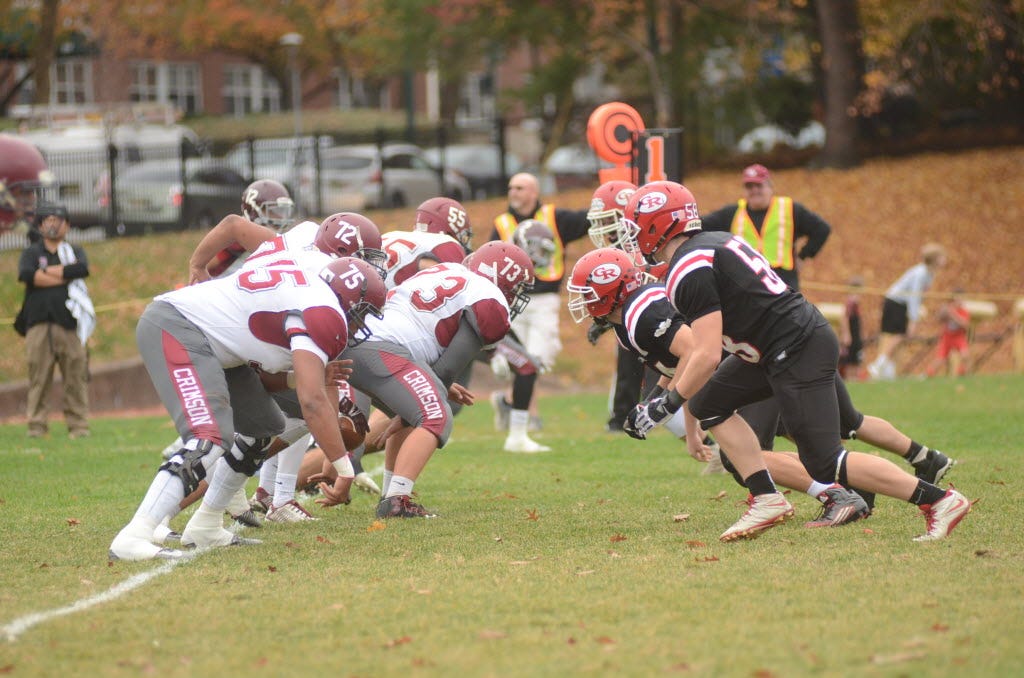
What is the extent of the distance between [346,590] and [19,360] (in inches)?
560

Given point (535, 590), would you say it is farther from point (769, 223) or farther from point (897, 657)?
point (769, 223)

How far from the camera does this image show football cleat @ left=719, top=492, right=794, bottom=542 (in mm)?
6797

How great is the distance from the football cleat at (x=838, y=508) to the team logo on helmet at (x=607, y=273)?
5.08 ft

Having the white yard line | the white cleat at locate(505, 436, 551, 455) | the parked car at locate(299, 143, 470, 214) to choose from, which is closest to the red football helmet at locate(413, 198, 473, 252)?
the white cleat at locate(505, 436, 551, 455)

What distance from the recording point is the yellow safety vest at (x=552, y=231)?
12203 millimetres

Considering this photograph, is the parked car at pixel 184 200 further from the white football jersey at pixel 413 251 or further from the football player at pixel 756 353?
the football player at pixel 756 353

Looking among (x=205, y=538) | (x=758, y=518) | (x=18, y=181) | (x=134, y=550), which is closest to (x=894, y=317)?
(x=18, y=181)

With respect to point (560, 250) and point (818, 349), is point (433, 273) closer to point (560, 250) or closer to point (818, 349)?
point (818, 349)

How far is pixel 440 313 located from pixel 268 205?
5.54 feet

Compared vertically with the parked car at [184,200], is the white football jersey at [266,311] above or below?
below

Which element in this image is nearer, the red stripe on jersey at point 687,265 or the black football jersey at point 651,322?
the red stripe on jersey at point 687,265

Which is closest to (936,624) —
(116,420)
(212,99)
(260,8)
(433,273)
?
(433,273)

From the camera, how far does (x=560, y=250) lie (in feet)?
40.4

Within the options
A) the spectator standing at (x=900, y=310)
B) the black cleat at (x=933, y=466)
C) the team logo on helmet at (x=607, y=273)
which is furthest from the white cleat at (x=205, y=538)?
the spectator standing at (x=900, y=310)
